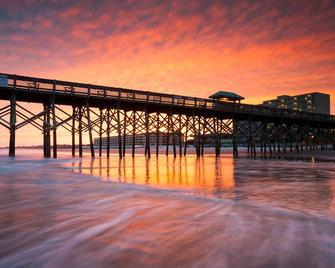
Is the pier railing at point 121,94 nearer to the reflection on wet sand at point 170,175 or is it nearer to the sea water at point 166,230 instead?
the reflection on wet sand at point 170,175

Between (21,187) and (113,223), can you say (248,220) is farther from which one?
(21,187)

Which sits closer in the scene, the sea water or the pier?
the sea water

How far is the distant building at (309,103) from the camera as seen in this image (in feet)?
535

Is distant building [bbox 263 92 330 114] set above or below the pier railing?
above

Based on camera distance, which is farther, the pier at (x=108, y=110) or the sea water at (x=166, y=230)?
the pier at (x=108, y=110)

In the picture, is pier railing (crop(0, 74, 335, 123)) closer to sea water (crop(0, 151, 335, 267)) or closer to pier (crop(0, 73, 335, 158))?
pier (crop(0, 73, 335, 158))

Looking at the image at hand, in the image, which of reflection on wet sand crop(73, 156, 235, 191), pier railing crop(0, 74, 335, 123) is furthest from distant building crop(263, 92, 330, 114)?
reflection on wet sand crop(73, 156, 235, 191)

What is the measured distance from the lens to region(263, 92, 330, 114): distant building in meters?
163

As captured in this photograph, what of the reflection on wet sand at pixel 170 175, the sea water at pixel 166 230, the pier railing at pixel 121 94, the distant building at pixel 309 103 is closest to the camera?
the sea water at pixel 166 230

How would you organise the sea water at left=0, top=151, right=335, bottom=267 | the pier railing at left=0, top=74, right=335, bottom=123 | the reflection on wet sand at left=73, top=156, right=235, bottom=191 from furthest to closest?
the pier railing at left=0, top=74, right=335, bottom=123, the reflection on wet sand at left=73, top=156, right=235, bottom=191, the sea water at left=0, top=151, right=335, bottom=267

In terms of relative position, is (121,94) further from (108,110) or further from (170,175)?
(170,175)

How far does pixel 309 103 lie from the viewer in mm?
164250

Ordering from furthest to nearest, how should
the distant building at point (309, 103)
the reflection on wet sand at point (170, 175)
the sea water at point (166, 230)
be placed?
the distant building at point (309, 103) < the reflection on wet sand at point (170, 175) < the sea water at point (166, 230)

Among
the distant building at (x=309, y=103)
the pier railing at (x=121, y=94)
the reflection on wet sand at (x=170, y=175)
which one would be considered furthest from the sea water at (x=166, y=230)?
the distant building at (x=309, y=103)
